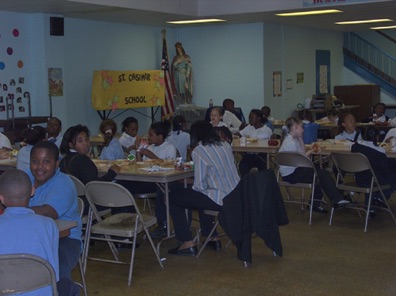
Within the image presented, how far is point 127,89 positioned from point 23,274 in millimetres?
9194

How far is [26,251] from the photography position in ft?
10.4

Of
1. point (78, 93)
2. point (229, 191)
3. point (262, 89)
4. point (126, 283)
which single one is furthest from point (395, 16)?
point (126, 283)

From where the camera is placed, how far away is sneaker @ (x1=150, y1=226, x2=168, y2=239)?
668cm

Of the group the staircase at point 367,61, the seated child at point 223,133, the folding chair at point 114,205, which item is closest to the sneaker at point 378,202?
the seated child at point 223,133

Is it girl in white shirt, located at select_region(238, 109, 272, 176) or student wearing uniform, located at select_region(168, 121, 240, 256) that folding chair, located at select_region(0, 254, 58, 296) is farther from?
girl in white shirt, located at select_region(238, 109, 272, 176)

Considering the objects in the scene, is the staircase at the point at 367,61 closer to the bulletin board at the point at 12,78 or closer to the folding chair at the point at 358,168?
the bulletin board at the point at 12,78

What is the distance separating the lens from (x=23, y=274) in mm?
3184

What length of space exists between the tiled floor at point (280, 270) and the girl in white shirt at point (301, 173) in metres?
0.51

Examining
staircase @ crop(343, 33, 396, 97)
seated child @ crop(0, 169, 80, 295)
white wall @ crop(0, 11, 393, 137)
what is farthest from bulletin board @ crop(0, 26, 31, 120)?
staircase @ crop(343, 33, 396, 97)

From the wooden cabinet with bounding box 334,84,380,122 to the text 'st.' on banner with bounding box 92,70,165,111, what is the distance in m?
5.85

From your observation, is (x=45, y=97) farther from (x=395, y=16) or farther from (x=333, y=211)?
(x=395, y=16)

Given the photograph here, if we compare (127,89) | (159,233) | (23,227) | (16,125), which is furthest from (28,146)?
(127,89)

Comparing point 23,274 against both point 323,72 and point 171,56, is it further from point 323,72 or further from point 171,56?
point 323,72

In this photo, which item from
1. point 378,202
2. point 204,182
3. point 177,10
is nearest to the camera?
point 204,182
